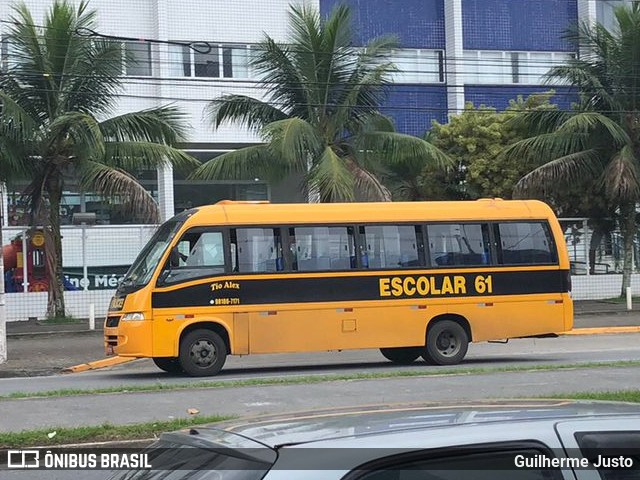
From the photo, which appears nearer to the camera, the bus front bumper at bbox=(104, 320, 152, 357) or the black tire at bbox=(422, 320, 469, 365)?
the bus front bumper at bbox=(104, 320, 152, 357)

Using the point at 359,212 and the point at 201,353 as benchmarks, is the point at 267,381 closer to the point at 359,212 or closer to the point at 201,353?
the point at 201,353

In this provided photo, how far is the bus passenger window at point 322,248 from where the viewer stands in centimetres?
1544

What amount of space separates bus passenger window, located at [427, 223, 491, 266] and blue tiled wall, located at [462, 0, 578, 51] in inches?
895

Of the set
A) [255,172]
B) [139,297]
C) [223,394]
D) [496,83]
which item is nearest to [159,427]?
[223,394]

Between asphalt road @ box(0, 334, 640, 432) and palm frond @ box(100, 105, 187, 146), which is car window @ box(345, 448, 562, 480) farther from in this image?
palm frond @ box(100, 105, 187, 146)

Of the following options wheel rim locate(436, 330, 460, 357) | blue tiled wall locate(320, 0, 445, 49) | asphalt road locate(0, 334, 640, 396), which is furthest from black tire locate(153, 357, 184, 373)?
blue tiled wall locate(320, 0, 445, 49)

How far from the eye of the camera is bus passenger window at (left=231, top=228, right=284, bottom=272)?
49.5 feet

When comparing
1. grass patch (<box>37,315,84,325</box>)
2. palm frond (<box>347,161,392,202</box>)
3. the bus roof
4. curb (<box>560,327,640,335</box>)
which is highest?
palm frond (<box>347,161,392,202</box>)

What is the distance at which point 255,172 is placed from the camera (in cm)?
2436

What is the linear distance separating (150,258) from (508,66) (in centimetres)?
2644

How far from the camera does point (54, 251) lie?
2367 centimetres

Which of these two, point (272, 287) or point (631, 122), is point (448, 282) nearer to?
point (272, 287)

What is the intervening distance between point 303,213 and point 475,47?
79.8ft

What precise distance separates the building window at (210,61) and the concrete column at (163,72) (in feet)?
1.09
